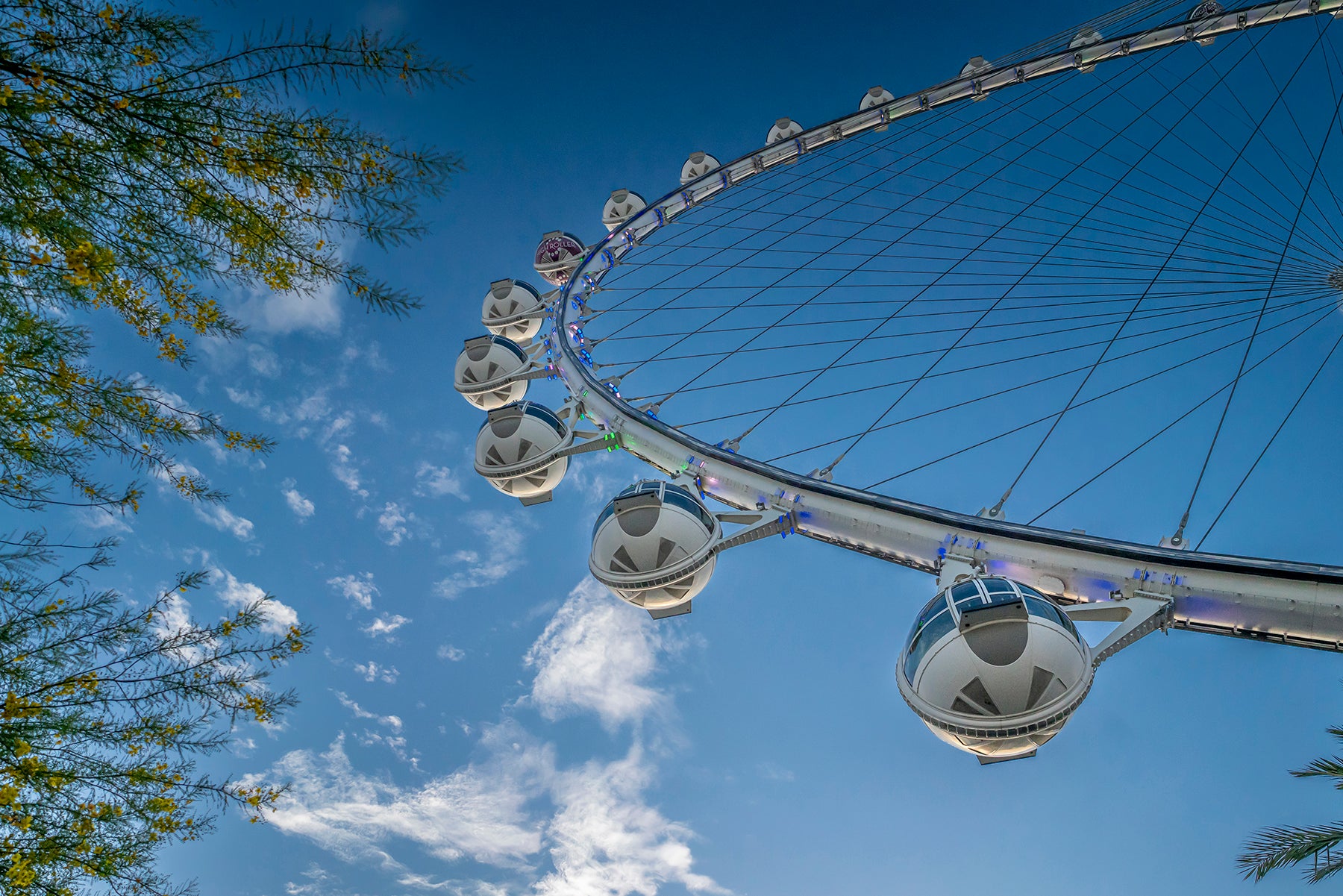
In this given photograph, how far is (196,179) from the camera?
165 inches

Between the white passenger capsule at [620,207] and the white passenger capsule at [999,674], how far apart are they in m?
17.4

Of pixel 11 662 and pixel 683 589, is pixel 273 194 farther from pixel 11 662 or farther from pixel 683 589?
pixel 683 589

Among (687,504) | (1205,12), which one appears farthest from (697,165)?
(687,504)

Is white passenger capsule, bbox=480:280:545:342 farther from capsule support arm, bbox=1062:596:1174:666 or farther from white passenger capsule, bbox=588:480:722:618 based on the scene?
capsule support arm, bbox=1062:596:1174:666

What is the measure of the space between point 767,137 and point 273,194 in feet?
63.1

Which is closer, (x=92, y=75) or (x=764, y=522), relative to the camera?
(x=92, y=75)

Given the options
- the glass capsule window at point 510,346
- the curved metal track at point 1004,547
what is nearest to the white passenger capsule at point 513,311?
the glass capsule window at point 510,346

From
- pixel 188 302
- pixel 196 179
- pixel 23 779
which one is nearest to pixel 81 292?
pixel 188 302

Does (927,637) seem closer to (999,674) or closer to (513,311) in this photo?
(999,674)

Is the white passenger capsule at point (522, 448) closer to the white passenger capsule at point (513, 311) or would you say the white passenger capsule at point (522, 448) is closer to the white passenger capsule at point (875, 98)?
the white passenger capsule at point (513, 311)

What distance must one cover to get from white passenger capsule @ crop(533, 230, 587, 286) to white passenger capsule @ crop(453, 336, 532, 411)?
15.5 feet

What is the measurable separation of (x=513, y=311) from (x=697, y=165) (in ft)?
23.2

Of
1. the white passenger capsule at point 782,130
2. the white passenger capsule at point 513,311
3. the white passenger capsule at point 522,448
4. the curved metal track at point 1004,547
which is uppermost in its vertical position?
the white passenger capsule at point 782,130

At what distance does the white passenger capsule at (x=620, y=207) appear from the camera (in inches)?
860
